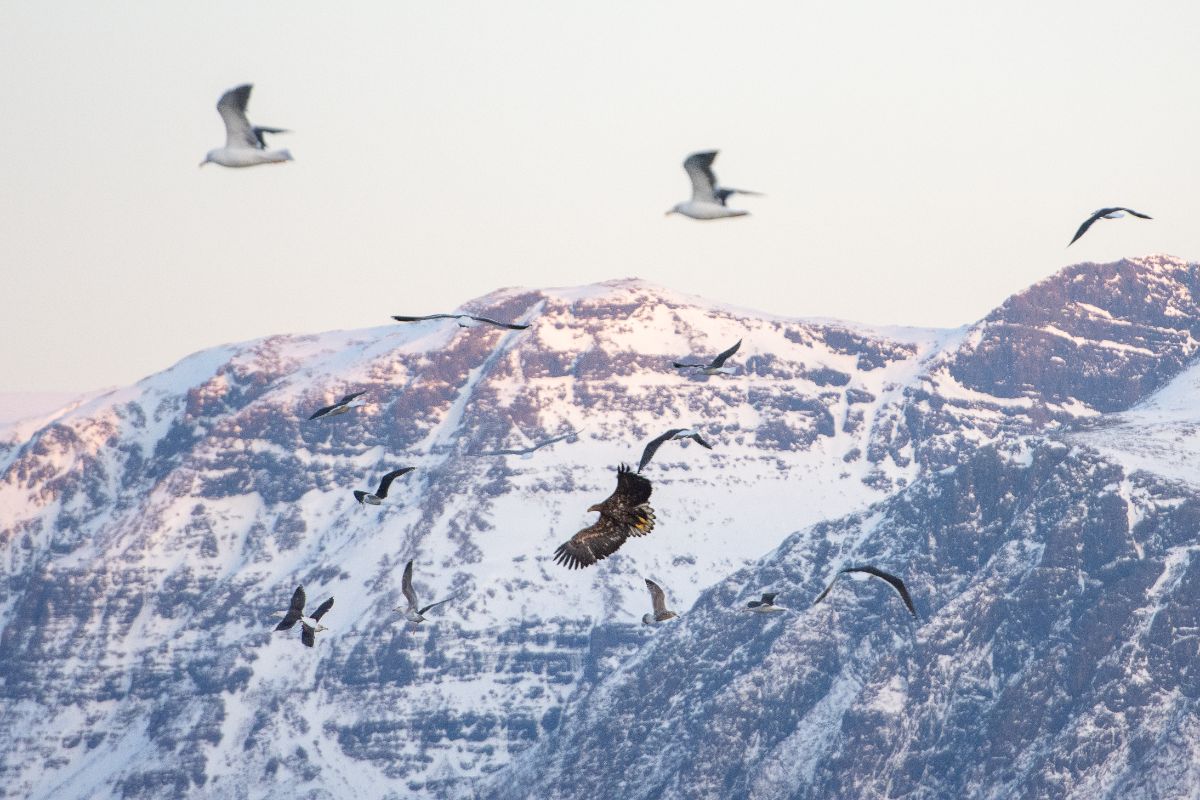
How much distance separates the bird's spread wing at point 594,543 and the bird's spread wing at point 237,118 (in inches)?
853

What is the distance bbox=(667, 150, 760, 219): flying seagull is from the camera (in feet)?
348

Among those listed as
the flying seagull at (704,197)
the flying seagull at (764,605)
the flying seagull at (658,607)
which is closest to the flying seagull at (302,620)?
the flying seagull at (658,607)

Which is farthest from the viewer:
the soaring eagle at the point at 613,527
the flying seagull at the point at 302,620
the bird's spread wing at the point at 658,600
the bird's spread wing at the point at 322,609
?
the bird's spread wing at the point at 658,600

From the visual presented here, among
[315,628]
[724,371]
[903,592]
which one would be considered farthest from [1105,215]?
[315,628]

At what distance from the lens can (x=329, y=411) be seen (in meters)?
120

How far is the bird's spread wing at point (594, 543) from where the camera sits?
298 feet

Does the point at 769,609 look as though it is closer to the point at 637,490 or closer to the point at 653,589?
the point at 653,589

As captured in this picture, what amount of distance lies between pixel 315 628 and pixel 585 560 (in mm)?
42444

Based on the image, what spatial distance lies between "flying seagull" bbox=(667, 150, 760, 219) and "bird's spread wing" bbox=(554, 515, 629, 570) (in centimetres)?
1945

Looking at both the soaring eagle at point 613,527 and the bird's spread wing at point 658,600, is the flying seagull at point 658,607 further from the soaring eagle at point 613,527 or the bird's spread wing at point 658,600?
the soaring eagle at point 613,527

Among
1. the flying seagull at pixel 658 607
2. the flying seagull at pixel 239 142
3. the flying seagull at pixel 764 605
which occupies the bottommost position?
the flying seagull at pixel 658 607

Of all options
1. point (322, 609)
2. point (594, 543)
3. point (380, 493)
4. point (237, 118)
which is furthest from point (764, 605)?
point (237, 118)

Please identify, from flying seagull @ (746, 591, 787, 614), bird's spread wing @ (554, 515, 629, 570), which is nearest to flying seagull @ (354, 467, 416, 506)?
flying seagull @ (746, 591, 787, 614)

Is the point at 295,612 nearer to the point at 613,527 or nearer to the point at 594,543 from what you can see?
the point at 594,543
